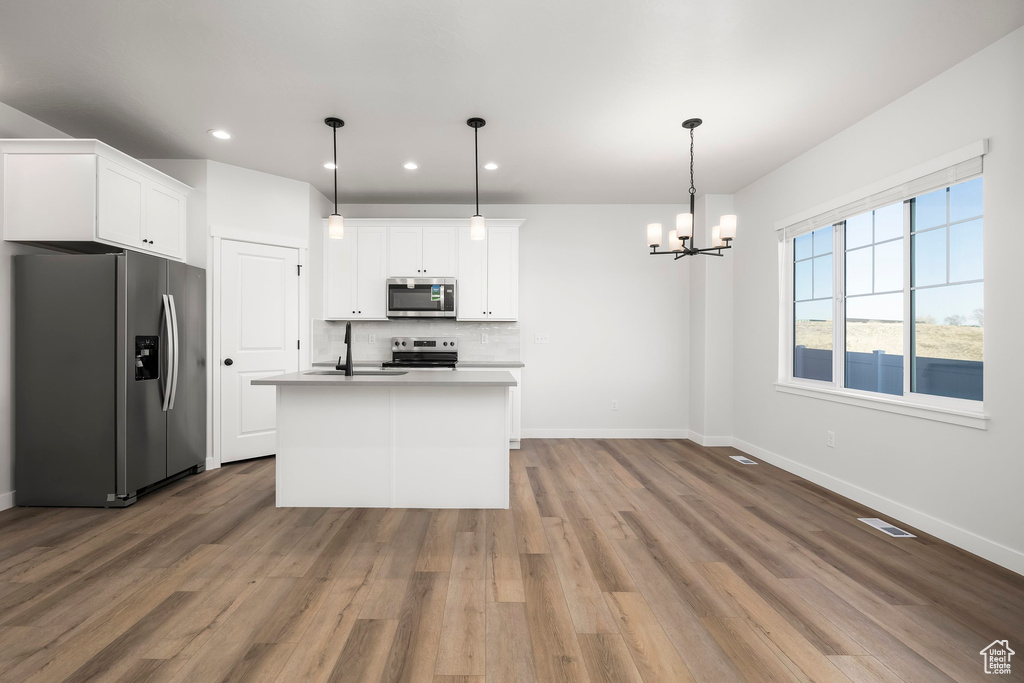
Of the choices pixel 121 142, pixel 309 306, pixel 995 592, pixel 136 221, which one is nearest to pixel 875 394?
pixel 995 592

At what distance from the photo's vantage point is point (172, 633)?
1781mm

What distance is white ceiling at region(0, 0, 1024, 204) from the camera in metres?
2.21

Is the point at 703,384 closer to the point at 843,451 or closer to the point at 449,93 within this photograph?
the point at 843,451

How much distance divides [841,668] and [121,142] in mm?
5545

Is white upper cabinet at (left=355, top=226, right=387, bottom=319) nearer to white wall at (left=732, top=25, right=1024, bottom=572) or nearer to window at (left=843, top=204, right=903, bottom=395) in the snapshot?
white wall at (left=732, top=25, right=1024, bottom=572)

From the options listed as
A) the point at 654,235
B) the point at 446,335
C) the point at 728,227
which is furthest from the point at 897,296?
the point at 446,335

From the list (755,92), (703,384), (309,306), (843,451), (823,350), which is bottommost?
(843,451)

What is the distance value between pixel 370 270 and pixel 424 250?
25.1 inches

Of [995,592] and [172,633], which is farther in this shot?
[995,592]

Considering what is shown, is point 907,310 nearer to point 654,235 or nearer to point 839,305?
point 839,305

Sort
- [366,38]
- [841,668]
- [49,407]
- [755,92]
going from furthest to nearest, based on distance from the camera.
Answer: [49,407], [755,92], [366,38], [841,668]

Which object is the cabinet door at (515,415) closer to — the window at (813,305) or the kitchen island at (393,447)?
the kitchen island at (393,447)

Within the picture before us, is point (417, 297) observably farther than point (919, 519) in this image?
Yes

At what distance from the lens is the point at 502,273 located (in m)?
5.10
